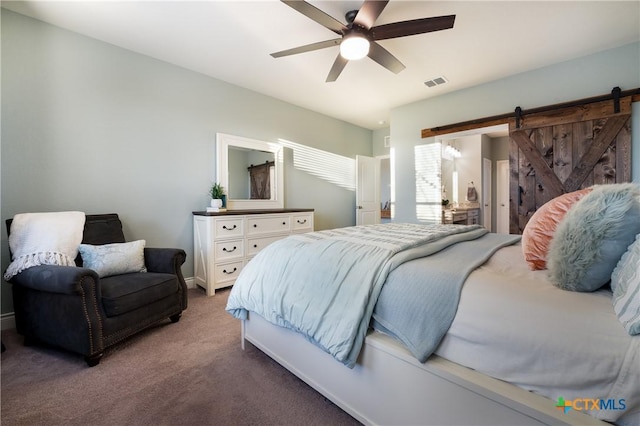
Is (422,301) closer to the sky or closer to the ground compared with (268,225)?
closer to the ground

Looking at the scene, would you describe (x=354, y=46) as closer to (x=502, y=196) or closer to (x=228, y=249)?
(x=228, y=249)

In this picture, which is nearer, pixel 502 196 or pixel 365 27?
pixel 365 27

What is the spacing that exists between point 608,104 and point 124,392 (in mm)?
4923

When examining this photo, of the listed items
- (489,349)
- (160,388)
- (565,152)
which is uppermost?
(565,152)

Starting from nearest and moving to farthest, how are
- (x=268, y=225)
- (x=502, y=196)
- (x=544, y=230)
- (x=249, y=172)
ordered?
(x=544, y=230) < (x=268, y=225) < (x=249, y=172) < (x=502, y=196)

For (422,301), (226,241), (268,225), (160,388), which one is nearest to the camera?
(422,301)

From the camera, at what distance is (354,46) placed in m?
2.21

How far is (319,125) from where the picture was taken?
189 inches

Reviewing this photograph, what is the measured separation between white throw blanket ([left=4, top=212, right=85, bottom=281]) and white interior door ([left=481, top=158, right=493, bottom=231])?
6586 millimetres

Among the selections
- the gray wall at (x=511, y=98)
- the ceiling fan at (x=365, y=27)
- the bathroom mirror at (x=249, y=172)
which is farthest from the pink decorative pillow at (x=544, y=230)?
the bathroom mirror at (x=249, y=172)

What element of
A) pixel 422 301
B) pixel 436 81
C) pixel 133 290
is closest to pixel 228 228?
pixel 133 290

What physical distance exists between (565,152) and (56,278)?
491 cm

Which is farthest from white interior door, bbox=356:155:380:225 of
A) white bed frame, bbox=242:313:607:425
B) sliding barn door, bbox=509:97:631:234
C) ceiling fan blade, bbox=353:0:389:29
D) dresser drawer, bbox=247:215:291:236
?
white bed frame, bbox=242:313:607:425

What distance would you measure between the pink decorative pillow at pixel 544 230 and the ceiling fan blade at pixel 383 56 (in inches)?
71.2
